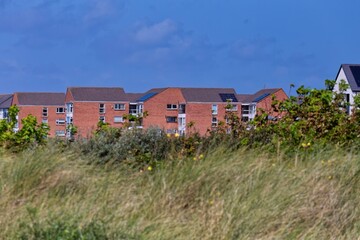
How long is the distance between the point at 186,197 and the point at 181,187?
0.64 ft

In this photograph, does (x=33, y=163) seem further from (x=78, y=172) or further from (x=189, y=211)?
(x=189, y=211)

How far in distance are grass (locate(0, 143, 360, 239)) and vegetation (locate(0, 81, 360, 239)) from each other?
0.01m

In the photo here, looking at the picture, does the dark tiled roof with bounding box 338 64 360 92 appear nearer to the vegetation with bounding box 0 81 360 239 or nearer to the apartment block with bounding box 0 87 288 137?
the apartment block with bounding box 0 87 288 137

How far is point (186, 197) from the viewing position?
8.92 meters

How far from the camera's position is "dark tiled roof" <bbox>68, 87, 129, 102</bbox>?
125 feet

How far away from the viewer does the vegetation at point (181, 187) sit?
764 cm

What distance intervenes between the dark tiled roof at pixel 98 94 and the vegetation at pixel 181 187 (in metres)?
25.1

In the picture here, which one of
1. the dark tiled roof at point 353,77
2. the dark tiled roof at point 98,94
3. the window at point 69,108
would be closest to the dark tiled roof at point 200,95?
the dark tiled roof at point 353,77

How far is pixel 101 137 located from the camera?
11.5 m

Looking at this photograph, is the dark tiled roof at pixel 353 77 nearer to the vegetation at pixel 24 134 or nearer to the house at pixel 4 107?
the house at pixel 4 107

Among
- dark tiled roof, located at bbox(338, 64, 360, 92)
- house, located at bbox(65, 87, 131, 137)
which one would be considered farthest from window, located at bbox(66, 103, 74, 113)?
dark tiled roof, located at bbox(338, 64, 360, 92)

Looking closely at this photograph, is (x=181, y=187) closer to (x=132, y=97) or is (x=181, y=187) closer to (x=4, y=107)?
(x=4, y=107)

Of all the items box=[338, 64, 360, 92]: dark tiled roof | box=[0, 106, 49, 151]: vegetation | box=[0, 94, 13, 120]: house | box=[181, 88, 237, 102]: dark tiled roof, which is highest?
box=[338, 64, 360, 92]: dark tiled roof

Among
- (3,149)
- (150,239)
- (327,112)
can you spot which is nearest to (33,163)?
(3,149)
